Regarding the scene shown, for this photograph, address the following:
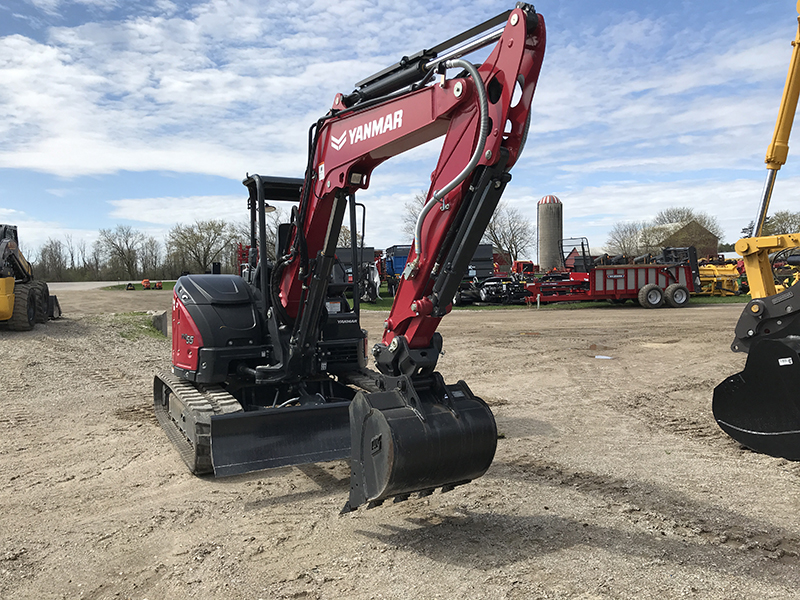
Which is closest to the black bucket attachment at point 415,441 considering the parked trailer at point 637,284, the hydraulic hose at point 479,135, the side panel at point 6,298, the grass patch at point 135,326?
the hydraulic hose at point 479,135

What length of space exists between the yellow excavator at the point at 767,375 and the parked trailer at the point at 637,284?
16.4 m

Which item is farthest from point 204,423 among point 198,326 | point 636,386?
point 636,386

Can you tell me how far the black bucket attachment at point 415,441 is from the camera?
11.8ft

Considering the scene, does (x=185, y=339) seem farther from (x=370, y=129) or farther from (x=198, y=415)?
(x=370, y=129)

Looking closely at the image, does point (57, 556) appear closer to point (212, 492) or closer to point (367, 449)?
point (212, 492)

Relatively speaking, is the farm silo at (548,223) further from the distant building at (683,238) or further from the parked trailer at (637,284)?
the parked trailer at (637,284)

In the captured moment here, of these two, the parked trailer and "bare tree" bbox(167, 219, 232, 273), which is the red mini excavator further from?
"bare tree" bbox(167, 219, 232, 273)

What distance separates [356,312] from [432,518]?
267 centimetres

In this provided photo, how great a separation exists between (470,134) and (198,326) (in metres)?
3.44

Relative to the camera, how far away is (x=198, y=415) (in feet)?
16.7

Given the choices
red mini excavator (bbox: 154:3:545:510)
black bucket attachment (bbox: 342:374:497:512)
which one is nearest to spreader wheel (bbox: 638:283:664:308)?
red mini excavator (bbox: 154:3:545:510)

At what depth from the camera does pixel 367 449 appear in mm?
3742

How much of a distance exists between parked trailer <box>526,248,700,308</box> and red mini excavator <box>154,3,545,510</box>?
57.0ft

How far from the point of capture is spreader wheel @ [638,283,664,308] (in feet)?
72.7
